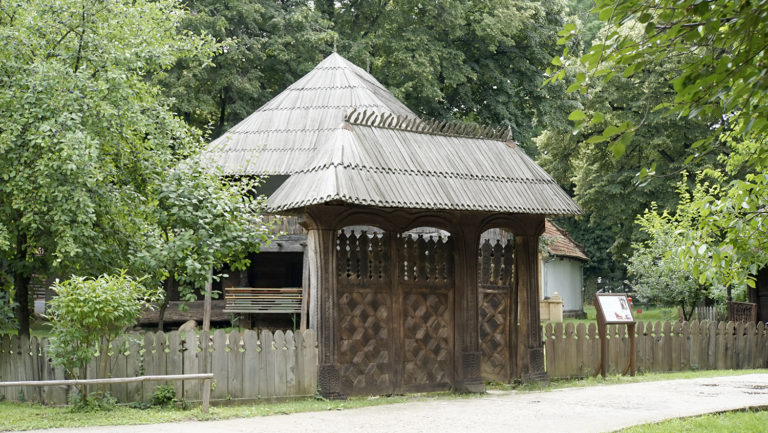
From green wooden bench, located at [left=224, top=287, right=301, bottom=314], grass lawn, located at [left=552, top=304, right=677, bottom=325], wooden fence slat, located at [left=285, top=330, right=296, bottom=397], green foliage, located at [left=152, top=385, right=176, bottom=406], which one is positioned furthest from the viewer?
grass lawn, located at [left=552, top=304, right=677, bottom=325]

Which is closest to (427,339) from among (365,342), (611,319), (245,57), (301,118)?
(365,342)

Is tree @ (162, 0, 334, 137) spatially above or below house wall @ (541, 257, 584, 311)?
above

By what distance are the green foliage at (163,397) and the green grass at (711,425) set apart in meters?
5.81

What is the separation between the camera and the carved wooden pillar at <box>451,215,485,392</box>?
1395cm

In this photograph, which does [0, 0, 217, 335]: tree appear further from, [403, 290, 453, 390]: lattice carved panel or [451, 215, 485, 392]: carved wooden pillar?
[451, 215, 485, 392]: carved wooden pillar

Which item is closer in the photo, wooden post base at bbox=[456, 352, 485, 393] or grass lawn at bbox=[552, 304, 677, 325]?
wooden post base at bbox=[456, 352, 485, 393]

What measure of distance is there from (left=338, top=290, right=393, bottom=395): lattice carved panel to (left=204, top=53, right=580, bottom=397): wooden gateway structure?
2cm

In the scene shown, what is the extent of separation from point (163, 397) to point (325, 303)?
258cm

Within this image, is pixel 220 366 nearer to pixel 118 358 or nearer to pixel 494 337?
pixel 118 358

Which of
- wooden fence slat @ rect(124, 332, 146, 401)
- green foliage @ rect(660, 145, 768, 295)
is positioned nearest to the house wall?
green foliage @ rect(660, 145, 768, 295)

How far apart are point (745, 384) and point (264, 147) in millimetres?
13117

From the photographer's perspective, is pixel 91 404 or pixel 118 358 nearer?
pixel 91 404

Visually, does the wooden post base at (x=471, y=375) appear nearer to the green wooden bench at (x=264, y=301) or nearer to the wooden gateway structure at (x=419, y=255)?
the wooden gateway structure at (x=419, y=255)

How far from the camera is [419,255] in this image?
14023 millimetres
